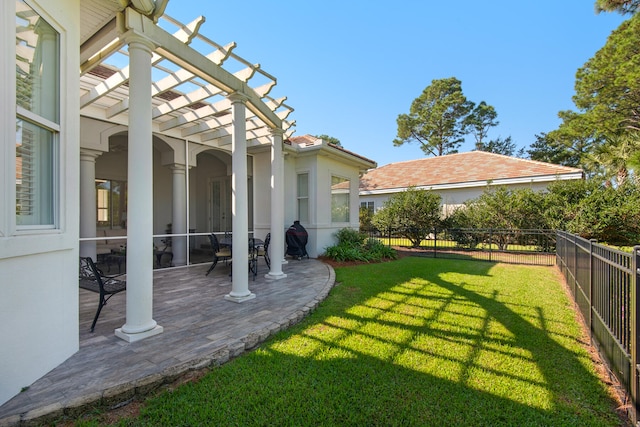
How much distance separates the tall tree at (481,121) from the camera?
93.1 feet

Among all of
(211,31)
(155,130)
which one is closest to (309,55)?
(155,130)

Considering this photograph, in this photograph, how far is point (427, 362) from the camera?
296 cm

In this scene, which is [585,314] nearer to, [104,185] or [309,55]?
[309,55]

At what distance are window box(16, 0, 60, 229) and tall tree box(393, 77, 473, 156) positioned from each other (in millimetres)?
29993

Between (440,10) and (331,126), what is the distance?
2882 centimetres

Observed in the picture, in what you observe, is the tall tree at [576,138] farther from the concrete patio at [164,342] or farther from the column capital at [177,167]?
the column capital at [177,167]

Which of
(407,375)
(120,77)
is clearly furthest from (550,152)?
(120,77)

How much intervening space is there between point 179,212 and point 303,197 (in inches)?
145

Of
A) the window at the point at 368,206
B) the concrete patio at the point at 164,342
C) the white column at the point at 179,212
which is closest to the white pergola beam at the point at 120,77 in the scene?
the white column at the point at 179,212

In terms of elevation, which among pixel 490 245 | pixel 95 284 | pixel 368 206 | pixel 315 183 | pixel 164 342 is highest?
pixel 315 183

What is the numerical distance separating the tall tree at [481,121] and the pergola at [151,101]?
2761 cm

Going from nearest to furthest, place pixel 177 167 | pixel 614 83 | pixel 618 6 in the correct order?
pixel 177 167
pixel 618 6
pixel 614 83

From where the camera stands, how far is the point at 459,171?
17.3 m

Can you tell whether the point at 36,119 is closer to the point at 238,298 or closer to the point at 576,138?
the point at 238,298
